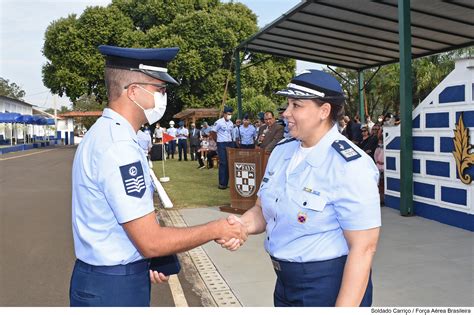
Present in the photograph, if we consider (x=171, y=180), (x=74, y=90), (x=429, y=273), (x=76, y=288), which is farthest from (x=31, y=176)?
(x=74, y=90)

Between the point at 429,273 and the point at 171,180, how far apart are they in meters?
10.7

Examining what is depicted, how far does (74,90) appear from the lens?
3678cm

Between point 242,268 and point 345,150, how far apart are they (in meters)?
3.66

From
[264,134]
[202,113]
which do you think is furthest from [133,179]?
[202,113]

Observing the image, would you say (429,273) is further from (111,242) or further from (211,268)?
(111,242)

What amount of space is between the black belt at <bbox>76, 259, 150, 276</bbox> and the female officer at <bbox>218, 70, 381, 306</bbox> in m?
0.63

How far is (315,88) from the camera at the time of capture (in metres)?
2.29

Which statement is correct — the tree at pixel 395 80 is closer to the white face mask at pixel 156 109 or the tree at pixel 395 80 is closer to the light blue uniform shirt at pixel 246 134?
the light blue uniform shirt at pixel 246 134

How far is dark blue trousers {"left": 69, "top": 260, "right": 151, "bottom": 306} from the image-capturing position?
2.15 meters

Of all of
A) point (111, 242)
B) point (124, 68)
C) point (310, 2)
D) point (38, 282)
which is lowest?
point (38, 282)

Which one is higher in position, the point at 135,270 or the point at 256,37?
the point at 256,37

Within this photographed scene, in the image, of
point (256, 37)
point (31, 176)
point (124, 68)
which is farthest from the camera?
point (31, 176)

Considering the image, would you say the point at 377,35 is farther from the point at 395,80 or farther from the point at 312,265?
the point at 395,80

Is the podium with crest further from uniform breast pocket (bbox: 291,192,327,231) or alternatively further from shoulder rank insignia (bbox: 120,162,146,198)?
shoulder rank insignia (bbox: 120,162,146,198)
